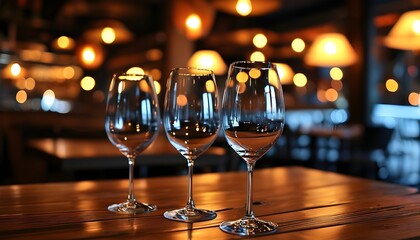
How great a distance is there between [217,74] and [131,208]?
6.93 m

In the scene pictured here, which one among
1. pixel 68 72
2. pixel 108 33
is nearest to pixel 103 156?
pixel 108 33

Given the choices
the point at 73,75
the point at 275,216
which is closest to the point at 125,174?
the point at 275,216

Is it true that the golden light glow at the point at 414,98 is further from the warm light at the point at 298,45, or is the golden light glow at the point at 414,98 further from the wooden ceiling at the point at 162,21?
the warm light at the point at 298,45

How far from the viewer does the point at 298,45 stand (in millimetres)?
8797

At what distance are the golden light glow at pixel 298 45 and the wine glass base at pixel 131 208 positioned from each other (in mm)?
7998

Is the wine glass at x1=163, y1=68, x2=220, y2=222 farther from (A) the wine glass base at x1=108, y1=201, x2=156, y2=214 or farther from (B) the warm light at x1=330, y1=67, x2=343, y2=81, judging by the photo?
(B) the warm light at x1=330, y1=67, x2=343, y2=81

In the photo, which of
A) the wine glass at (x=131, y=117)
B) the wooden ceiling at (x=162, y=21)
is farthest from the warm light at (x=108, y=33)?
the wine glass at (x=131, y=117)

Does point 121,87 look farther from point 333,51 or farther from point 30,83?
point 30,83

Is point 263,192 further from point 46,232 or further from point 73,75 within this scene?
point 73,75

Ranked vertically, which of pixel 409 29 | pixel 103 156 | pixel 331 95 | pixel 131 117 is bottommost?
pixel 103 156

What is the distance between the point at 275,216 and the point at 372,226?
0.17 meters

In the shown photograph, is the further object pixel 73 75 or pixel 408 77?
pixel 73 75

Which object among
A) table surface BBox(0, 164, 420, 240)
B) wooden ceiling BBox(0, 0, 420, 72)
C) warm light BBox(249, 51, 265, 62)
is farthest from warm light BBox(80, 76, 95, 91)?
table surface BBox(0, 164, 420, 240)

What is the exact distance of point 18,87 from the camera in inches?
325
